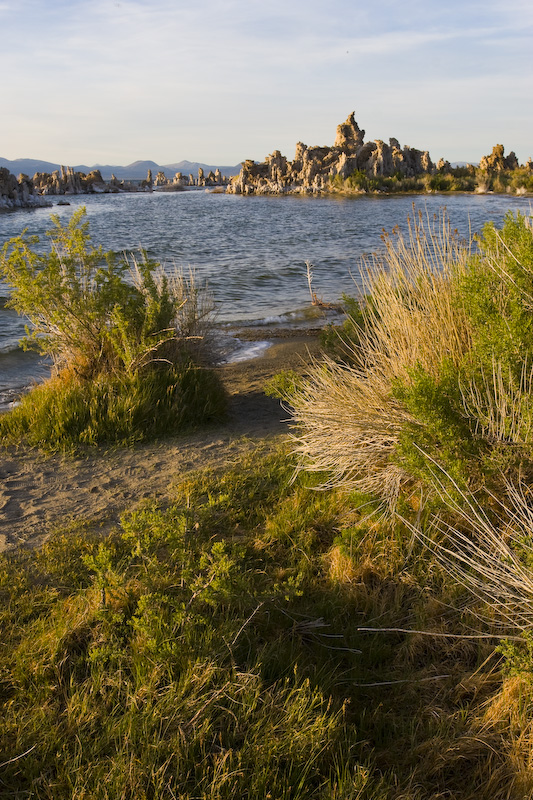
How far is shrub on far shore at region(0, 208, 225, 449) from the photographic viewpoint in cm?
537

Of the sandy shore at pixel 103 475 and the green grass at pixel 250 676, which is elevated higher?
the sandy shore at pixel 103 475

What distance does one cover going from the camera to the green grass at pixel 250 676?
2168 mm

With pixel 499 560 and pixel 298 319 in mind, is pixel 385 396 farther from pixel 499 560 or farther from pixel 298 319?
pixel 298 319

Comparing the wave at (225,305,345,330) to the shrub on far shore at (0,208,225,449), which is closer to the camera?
the shrub on far shore at (0,208,225,449)

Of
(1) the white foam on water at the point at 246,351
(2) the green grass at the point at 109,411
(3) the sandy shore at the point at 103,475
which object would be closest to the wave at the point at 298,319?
(1) the white foam on water at the point at 246,351

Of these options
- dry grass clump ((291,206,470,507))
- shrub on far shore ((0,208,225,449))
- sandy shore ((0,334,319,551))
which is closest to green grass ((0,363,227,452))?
shrub on far shore ((0,208,225,449))

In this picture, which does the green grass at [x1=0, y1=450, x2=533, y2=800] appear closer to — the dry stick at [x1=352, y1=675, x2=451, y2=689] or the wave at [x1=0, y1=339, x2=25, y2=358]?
the dry stick at [x1=352, y1=675, x2=451, y2=689]

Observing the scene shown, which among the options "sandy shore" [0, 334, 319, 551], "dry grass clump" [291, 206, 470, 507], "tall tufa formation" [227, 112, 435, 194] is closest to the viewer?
"dry grass clump" [291, 206, 470, 507]

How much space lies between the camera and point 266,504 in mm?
4316

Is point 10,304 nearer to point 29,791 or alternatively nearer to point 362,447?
point 362,447

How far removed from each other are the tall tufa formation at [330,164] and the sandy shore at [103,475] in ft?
249

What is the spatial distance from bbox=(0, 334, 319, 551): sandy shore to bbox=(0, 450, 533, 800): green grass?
0.45 m

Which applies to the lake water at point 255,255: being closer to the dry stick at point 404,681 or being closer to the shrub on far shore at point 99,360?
the shrub on far shore at point 99,360

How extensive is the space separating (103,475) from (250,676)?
106 inches
